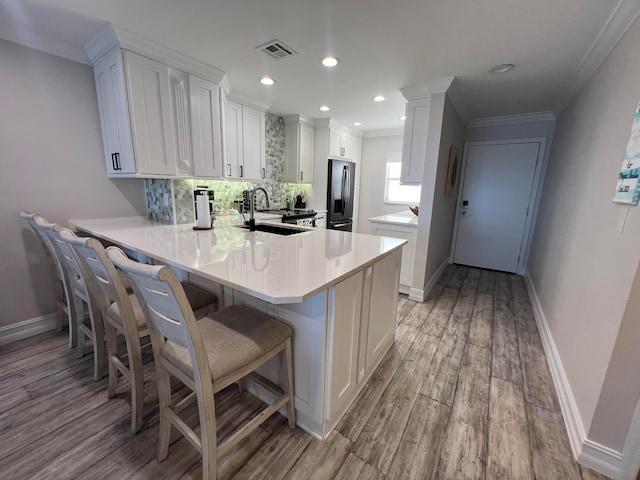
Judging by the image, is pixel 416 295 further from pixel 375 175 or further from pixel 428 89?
pixel 375 175

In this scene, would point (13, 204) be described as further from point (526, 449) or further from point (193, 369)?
point (526, 449)

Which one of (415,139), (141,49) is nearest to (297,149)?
(415,139)

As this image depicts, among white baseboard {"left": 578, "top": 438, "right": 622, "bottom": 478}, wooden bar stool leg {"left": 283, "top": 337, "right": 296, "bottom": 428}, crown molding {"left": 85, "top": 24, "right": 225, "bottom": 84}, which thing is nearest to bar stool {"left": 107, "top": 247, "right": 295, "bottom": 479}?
wooden bar stool leg {"left": 283, "top": 337, "right": 296, "bottom": 428}

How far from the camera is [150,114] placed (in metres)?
2.18

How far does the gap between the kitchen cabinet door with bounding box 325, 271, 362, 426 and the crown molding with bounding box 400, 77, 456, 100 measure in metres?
2.25

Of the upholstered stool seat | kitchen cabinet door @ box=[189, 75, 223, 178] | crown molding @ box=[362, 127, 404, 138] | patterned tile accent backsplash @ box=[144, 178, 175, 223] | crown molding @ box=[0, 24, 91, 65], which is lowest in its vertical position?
the upholstered stool seat

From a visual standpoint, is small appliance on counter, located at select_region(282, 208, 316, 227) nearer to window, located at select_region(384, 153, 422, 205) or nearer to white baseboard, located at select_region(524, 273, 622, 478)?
window, located at select_region(384, 153, 422, 205)

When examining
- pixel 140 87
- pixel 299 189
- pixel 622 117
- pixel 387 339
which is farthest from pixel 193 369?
pixel 299 189

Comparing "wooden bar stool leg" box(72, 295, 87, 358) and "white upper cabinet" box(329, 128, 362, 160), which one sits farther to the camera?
"white upper cabinet" box(329, 128, 362, 160)

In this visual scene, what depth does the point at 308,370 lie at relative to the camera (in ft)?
4.46

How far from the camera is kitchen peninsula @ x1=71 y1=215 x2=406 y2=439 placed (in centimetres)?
117

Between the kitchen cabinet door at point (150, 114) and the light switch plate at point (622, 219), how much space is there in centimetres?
307

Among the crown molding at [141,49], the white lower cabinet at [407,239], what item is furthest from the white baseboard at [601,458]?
the crown molding at [141,49]

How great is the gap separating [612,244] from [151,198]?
361 cm
